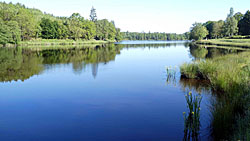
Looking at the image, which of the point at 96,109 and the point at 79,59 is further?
the point at 79,59

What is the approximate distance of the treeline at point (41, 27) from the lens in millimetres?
62438

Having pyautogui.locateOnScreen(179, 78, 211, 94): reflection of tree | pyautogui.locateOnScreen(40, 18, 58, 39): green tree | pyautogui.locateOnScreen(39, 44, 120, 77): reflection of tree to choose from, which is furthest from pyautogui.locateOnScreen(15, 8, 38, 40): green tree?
pyautogui.locateOnScreen(179, 78, 211, 94): reflection of tree

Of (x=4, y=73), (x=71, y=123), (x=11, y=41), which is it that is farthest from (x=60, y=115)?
(x=11, y=41)

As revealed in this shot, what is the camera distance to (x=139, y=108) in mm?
11391

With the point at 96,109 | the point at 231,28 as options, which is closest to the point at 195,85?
the point at 96,109

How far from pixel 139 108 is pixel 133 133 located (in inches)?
116

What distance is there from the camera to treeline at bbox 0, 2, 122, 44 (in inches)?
2458

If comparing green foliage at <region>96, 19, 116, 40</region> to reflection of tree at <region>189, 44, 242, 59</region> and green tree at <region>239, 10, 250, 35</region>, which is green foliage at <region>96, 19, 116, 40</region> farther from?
reflection of tree at <region>189, 44, 242, 59</region>

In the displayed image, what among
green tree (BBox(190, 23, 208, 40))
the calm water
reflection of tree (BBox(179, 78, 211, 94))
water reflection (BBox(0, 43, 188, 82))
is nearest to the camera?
the calm water

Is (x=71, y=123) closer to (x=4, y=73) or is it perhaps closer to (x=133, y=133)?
(x=133, y=133)

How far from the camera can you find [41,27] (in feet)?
274

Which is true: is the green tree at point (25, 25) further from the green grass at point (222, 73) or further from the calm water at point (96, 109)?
the green grass at point (222, 73)

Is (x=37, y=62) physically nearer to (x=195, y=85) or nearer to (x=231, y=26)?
(x=195, y=85)

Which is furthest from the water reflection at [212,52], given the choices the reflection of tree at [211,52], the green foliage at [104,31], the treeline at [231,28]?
the green foliage at [104,31]
